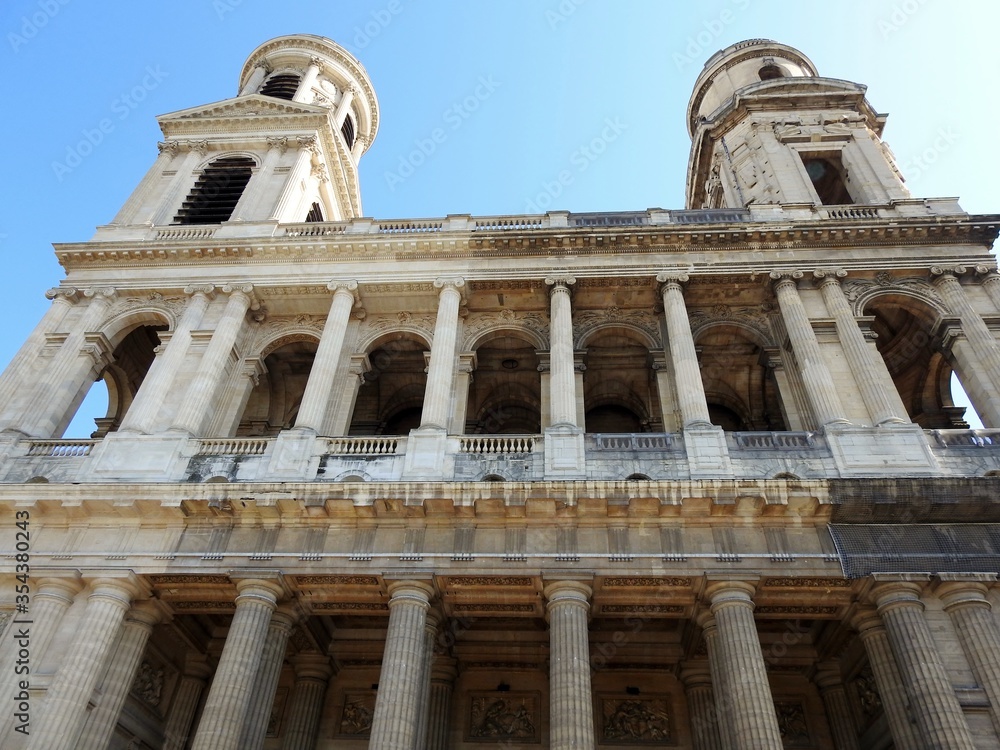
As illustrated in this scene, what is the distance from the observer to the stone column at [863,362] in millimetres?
17453

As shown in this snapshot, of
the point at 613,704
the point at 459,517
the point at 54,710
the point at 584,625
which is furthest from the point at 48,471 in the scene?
the point at 613,704

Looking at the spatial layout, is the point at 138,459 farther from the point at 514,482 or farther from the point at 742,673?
the point at 742,673

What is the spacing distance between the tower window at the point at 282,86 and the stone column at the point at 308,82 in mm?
416

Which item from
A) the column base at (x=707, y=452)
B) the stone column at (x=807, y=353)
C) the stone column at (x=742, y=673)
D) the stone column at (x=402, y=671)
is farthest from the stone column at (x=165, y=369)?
the stone column at (x=807, y=353)

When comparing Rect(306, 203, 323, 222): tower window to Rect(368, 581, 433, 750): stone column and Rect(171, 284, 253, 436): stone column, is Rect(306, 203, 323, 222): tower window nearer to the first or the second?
Rect(171, 284, 253, 436): stone column

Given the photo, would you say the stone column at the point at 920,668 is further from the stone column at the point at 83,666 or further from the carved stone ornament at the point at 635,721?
the stone column at the point at 83,666

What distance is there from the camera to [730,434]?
1766cm

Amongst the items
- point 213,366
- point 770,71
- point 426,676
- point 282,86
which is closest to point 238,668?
point 426,676

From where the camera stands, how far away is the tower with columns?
47.8 ft

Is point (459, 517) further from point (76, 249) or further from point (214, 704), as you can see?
point (76, 249)

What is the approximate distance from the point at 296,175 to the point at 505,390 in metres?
11.4

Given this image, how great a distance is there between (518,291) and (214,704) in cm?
1318

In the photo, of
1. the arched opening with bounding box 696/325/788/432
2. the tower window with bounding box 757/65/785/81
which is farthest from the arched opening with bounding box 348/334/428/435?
the tower window with bounding box 757/65/785/81

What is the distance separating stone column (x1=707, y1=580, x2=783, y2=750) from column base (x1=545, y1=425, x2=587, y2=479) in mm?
3765
